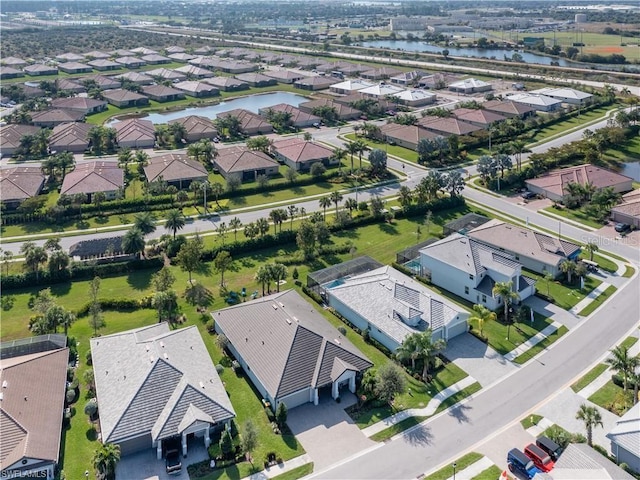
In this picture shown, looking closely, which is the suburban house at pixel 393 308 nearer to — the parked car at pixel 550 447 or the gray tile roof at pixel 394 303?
the gray tile roof at pixel 394 303

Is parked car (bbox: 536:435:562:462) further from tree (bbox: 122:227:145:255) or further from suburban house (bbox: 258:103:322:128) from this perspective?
suburban house (bbox: 258:103:322:128)

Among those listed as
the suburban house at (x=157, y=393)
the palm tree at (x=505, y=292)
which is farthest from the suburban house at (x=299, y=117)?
the suburban house at (x=157, y=393)

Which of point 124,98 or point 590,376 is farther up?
point 124,98

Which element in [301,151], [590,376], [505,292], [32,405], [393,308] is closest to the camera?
[32,405]

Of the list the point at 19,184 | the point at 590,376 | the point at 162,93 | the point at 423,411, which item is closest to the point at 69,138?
the point at 19,184

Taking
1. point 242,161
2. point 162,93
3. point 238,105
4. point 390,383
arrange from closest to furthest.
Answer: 1. point 390,383
2. point 242,161
3. point 238,105
4. point 162,93

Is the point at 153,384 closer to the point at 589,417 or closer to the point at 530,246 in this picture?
the point at 589,417

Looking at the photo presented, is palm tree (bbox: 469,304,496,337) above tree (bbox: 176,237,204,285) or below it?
below

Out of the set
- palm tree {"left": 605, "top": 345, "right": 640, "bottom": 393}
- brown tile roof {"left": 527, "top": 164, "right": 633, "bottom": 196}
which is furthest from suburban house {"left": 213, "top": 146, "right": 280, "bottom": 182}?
palm tree {"left": 605, "top": 345, "right": 640, "bottom": 393}
